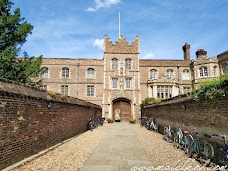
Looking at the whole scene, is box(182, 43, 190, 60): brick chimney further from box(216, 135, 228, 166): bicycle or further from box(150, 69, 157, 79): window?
box(216, 135, 228, 166): bicycle

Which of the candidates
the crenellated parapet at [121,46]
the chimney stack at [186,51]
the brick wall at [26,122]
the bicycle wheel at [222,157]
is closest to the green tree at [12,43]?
the brick wall at [26,122]

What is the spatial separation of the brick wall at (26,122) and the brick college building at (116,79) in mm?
21400

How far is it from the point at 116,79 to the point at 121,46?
5415mm

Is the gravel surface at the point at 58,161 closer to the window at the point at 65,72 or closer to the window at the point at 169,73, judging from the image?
the window at the point at 65,72

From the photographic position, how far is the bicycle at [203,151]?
19.6 ft

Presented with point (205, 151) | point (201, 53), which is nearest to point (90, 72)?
point (201, 53)

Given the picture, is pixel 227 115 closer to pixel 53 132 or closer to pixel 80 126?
pixel 53 132

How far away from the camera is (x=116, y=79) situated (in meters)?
32.1

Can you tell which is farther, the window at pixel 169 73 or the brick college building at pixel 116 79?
the window at pixel 169 73

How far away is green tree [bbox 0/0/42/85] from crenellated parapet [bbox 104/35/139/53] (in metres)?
14.4

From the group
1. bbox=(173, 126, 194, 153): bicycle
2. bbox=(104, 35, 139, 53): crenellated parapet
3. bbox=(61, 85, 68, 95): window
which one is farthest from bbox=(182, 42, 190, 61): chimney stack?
bbox=(173, 126, 194, 153): bicycle

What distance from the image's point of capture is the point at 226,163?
5.23 m

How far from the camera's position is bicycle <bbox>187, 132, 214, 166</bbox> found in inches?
235

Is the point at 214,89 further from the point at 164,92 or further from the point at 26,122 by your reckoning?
the point at 164,92
